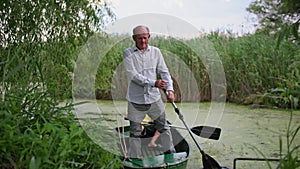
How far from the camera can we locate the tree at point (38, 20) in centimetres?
186

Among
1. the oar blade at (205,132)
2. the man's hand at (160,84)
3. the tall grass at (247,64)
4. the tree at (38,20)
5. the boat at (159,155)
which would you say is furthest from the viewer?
the tall grass at (247,64)

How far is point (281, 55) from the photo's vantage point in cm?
530

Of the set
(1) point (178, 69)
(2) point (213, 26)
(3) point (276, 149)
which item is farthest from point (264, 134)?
(2) point (213, 26)

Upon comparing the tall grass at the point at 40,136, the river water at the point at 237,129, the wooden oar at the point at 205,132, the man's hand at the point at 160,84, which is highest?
the man's hand at the point at 160,84

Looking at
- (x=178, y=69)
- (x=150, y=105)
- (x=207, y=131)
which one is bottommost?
(x=207, y=131)

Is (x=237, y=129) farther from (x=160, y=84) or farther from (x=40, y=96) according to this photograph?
(x=40, y=96)

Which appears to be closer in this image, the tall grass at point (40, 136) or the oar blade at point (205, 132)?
the tall grass at point (40, 136)

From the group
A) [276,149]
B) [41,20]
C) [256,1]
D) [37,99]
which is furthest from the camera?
[256,1]

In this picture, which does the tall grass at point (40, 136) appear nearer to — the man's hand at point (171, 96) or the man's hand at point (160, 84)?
the man's hand at point (160, 84)

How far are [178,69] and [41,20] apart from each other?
2.48 m

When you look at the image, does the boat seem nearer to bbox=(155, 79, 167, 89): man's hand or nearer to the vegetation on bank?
bbox=(155, 79, 167, 89): man's hand

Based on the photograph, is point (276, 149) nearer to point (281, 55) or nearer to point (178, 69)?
point (178, 69)

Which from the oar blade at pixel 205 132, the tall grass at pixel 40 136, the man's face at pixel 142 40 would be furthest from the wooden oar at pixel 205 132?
the tall grass at pixel 40 136

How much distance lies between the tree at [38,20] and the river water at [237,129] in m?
0.53
